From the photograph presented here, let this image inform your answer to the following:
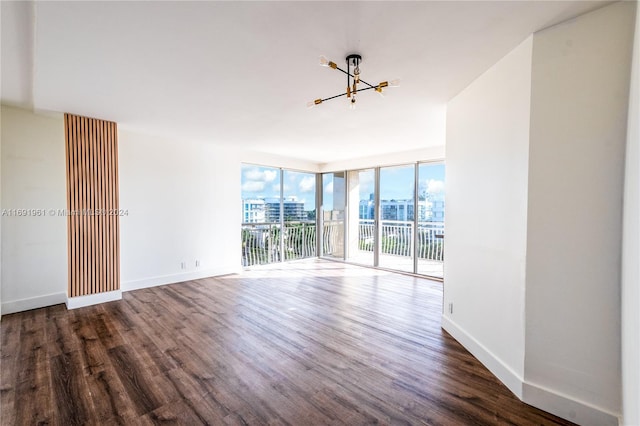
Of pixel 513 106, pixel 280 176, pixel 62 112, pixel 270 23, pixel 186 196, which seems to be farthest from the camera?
pixel 280 176

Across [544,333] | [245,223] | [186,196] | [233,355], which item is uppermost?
[186,196]

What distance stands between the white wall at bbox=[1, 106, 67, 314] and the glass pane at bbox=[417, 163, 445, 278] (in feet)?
18.6

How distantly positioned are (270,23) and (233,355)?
258cm

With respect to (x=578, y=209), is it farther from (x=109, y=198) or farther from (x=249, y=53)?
(x=109, y=198)

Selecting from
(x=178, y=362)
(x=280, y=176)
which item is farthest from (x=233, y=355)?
(x=280, y=176)

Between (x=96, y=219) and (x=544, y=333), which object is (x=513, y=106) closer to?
(x=544, y=333)

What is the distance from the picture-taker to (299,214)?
6809 millimetres

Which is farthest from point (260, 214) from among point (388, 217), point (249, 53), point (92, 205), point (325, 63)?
point (325, 63)

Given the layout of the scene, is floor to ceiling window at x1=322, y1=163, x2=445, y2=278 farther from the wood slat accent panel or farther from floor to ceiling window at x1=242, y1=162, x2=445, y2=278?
the wood slat accent panel

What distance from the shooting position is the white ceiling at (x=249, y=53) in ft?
5.32

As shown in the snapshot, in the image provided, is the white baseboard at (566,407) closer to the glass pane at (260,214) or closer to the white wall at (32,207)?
the glass pane at (260,214)

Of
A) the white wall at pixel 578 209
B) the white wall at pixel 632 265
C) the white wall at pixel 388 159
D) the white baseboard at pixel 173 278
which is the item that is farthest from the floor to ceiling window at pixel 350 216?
the white wall at pixel 632 265

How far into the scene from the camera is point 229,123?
3797 millimetres

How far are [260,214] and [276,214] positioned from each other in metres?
0.39
